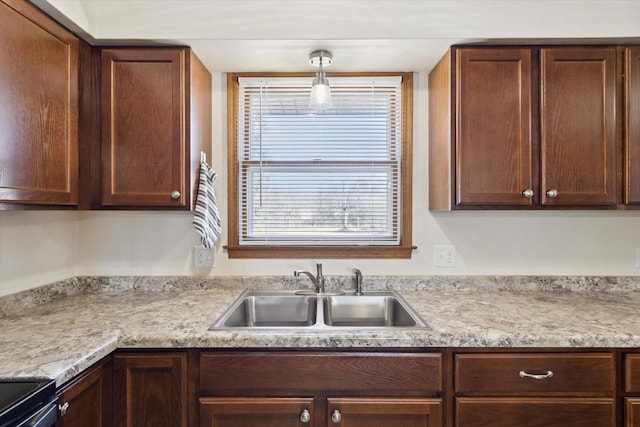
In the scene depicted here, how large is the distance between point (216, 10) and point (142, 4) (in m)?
0.34

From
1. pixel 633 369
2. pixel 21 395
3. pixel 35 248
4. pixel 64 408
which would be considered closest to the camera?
pixel 21 395

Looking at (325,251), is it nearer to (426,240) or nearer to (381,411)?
(426,240)

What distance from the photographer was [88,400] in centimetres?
110

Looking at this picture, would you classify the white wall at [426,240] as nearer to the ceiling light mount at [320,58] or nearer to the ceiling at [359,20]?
the ceiling at [359,20]

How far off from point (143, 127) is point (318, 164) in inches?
35.4

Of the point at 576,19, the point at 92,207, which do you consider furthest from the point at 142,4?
the point at 576,19

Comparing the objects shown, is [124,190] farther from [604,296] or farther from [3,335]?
[604,296]

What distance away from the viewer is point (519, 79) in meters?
1.55

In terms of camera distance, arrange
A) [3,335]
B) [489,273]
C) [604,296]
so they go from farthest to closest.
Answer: [489,273]
[604,296]
[3,335]

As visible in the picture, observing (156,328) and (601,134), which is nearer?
(156,328)

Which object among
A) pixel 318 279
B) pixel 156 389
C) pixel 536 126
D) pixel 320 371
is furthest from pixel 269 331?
pixel 536 126

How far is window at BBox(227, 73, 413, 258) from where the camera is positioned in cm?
192

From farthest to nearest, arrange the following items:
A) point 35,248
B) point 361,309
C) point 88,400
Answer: point 361,309
point 35,248
point 88,400

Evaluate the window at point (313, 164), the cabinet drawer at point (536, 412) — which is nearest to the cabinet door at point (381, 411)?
the cabinet drawer at point (536, 412)
